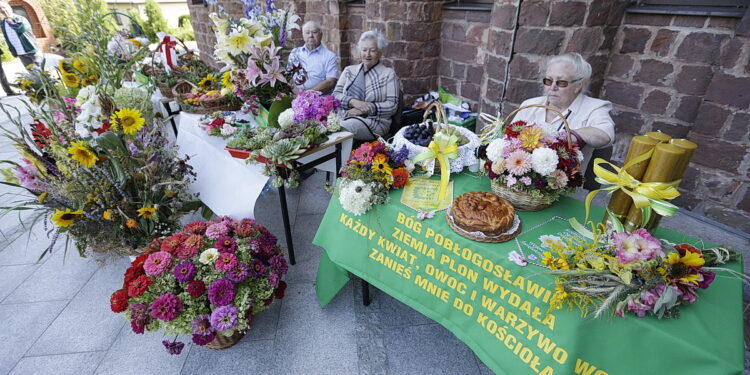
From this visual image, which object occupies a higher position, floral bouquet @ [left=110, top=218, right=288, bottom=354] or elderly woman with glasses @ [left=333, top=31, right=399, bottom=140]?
elderly woman with glasses @ [left=333, top=31, right=399, bottom=140]

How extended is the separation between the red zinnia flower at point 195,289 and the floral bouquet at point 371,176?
2.97 feet

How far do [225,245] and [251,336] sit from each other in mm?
646

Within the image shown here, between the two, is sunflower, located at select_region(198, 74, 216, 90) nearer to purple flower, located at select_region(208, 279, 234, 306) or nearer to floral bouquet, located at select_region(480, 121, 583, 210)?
purple flower, located at select_region(208, 279, 234, 306)

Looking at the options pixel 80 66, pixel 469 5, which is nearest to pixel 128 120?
pixel 80 66

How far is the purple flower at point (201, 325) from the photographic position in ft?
5.72

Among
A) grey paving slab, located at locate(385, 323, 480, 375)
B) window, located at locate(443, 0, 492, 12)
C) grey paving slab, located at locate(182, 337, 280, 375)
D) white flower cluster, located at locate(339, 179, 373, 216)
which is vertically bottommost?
grey paving slab, located at locate(182, 337, 280, 375)

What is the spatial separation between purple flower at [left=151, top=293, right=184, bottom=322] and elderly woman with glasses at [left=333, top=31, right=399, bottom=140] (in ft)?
6.84

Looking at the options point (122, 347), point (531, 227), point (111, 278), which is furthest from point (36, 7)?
point (531, 227)

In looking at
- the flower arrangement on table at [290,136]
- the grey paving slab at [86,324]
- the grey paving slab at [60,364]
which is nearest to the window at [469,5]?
the flower arrangement on table at [290,136]

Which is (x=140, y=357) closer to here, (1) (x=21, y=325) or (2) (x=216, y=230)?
(2) (x=216, y=230)

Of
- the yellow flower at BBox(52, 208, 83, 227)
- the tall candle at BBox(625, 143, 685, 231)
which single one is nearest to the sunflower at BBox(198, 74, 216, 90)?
the yellow flower at BBox(52, 208, 83, 227)

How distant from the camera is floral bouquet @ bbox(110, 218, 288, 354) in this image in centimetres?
173

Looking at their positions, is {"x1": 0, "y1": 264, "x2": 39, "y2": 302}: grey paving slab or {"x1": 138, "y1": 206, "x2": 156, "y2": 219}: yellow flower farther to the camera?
{"x1": 0, "y1": 264, "x2": 39, "y2": 302}: grey paving slab

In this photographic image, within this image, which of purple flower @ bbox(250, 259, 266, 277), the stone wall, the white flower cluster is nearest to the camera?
the white flower cluster
